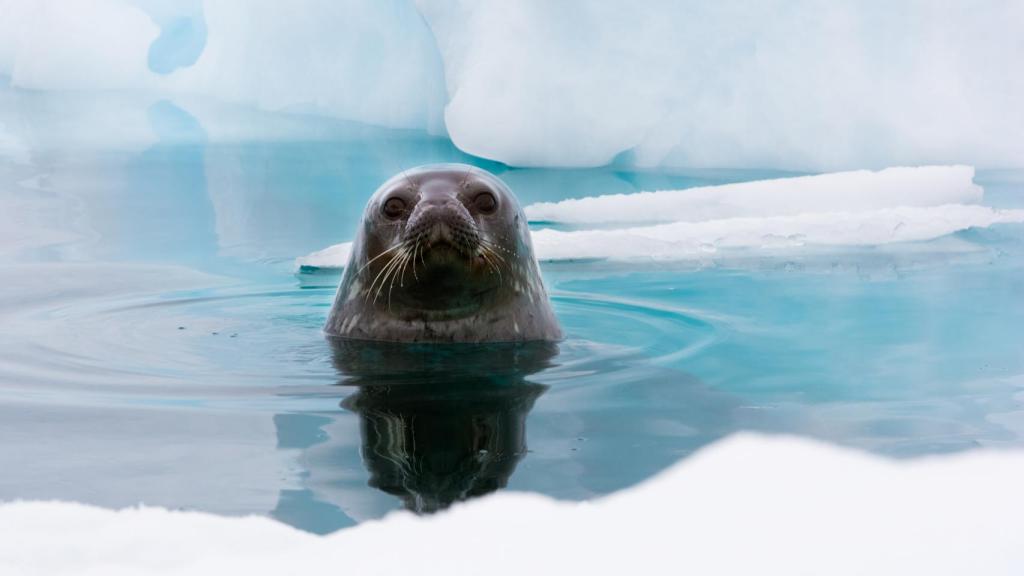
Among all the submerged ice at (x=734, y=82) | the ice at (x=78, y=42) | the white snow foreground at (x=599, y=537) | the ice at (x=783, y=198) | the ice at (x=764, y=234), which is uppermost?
the ice at (x=78, y=42)

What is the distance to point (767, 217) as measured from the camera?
26.3 ft

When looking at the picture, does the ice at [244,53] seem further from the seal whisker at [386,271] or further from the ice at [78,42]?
the seal whisker at [386,271]

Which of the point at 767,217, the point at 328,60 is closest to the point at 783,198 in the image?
the point at 767,217

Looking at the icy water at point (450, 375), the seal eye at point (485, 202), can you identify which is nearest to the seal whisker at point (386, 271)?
the icy water at point (450, 375)

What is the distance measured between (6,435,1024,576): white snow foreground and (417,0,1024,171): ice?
26.8 feet

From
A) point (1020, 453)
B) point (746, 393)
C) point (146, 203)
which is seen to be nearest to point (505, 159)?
point (146, 203)

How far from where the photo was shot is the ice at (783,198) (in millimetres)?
8445

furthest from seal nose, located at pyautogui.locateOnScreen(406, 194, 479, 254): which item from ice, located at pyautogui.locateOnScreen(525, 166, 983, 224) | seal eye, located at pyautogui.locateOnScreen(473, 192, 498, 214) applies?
ice, located at pyautogui.locateOnScreen(525, 166, 983, 224)

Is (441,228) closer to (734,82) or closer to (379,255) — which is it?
(379,255)

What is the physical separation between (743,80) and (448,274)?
22.8 ft

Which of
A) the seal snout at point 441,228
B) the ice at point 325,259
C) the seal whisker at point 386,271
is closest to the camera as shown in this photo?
the seal snout at point 441,228

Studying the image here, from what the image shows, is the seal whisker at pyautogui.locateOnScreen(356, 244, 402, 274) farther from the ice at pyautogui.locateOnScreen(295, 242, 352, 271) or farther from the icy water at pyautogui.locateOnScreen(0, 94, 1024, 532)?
the ice at pyautogui.locateOnScreen(295, 242, 352, 271)

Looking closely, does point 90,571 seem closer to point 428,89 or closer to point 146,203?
point 146,203

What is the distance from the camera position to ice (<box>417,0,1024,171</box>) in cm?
A: 1037
